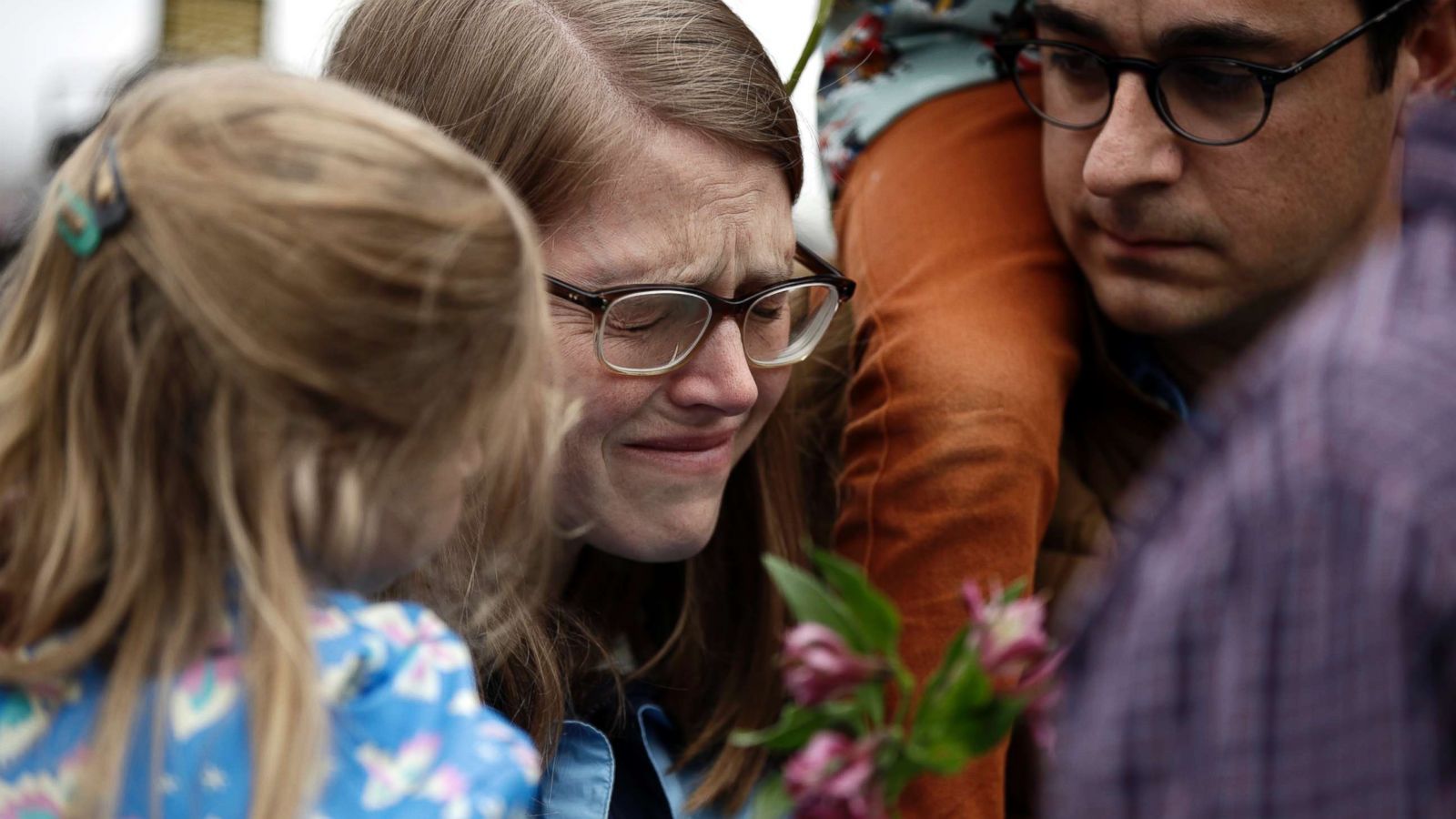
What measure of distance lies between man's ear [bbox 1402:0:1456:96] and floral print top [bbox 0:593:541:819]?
1579 mm

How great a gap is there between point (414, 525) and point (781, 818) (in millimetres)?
410

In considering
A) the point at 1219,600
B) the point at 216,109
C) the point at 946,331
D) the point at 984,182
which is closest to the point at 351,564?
the point at 216,109

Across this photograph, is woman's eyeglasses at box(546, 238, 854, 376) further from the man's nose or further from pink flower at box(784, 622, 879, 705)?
pink flower at box(784, 622, 879, 705)

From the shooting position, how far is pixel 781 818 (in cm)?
138

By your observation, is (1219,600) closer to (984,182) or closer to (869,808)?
(869,808)

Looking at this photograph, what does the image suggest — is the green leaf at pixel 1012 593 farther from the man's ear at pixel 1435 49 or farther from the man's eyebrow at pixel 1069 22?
the man's ear at pixel 1435 49

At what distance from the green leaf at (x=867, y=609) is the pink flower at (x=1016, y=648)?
64 millimetres

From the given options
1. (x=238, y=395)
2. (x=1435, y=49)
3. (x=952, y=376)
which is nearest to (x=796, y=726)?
(x=238, y=395)

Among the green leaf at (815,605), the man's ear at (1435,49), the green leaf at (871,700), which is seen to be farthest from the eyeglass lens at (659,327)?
the man's ear at (1435,49)

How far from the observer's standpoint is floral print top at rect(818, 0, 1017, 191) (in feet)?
8.45

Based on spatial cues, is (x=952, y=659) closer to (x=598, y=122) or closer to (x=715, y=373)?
(x=715, y=373)

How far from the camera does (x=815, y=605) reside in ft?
4.01

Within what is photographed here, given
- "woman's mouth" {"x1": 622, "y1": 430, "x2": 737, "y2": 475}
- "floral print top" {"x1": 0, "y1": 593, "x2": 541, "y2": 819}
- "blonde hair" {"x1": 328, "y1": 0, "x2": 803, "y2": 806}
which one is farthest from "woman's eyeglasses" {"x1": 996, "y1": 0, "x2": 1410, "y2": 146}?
"floral print top" {"x1": 0, "y1": 593, "x2": 541, "y2": 819}

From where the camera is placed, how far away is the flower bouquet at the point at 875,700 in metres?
1.15
